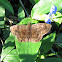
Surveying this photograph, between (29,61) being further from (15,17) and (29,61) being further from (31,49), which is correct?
(15,17)

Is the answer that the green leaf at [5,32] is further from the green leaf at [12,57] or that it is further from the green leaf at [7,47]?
the green leaf at [12,57]

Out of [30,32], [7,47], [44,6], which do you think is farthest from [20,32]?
[44,6]

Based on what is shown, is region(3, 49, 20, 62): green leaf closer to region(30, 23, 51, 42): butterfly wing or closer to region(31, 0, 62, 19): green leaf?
region(30, 23, 51, 42): butterfly wing

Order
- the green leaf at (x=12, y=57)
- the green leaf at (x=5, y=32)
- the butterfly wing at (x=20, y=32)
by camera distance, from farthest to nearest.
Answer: the green leaf at (x=5, y=32), the green leaf at (x=12, y=57), the butterfly wing at (x=20, y=32)

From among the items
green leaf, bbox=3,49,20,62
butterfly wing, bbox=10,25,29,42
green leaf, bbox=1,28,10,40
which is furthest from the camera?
green leaf, bbox=1,28,10,40

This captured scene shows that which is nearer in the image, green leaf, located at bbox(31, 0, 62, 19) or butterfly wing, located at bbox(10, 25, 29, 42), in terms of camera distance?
butterfly wing, located at bbox(10, 25, 29, 42)

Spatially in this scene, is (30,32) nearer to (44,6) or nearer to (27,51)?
(27,51)

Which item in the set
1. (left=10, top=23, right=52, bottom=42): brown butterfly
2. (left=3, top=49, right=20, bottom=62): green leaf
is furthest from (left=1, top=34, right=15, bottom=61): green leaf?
(left=10, top=23, right=52, bottom=42): brown butterfly

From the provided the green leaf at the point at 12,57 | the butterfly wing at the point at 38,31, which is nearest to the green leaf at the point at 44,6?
the butterfly wing at the point at 38,31
